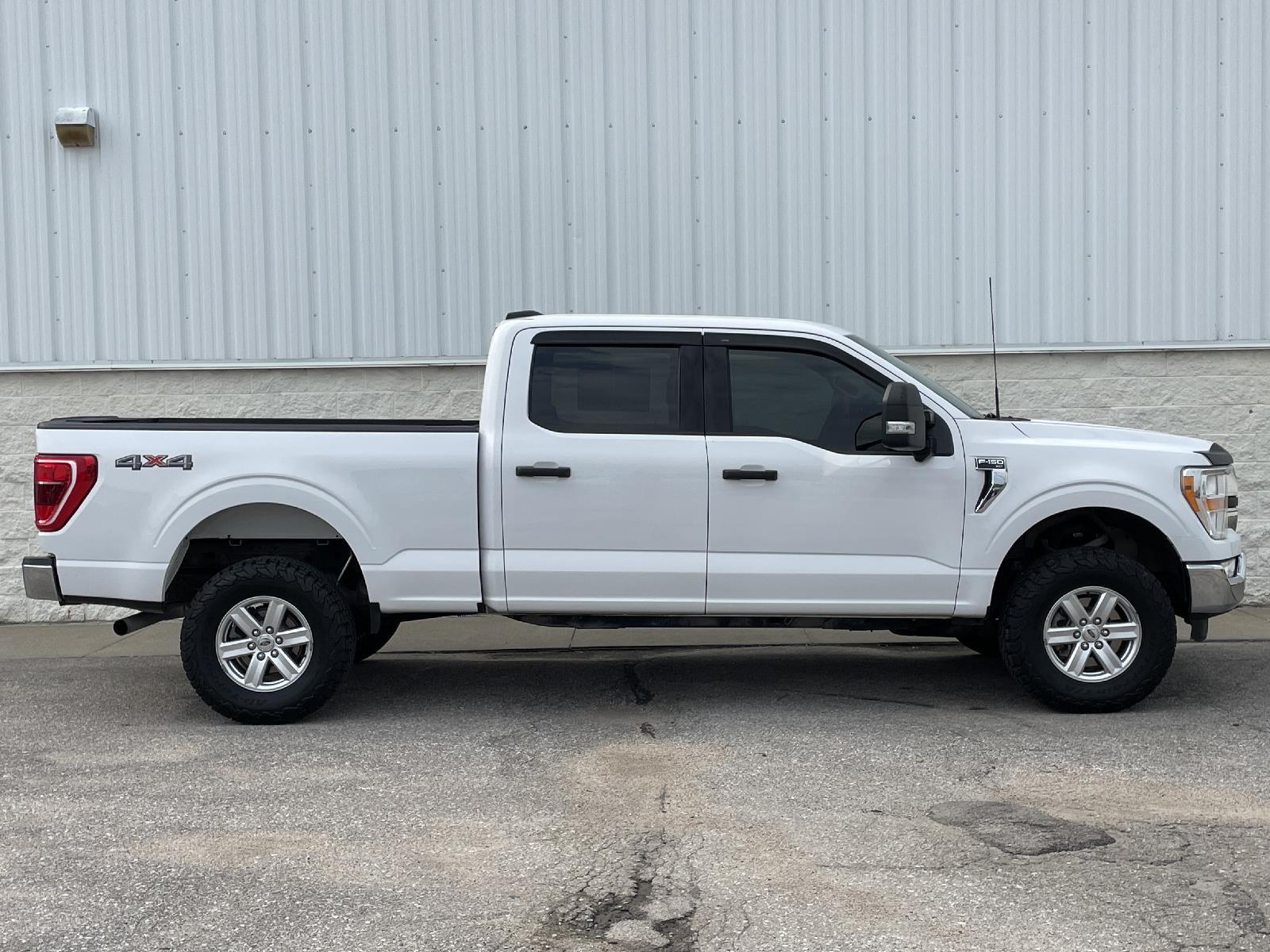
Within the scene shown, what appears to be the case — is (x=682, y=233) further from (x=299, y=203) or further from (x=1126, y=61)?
(x=1126, y=61)

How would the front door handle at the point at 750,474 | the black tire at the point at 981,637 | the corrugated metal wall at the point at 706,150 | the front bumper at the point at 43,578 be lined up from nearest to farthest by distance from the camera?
the front door handle at the point at 750,474, the front bumper at the point at 43,578, the black tire at the point at 981,637, the corrugated metal wall at the point at 706,150

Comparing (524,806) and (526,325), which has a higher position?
(526,325)

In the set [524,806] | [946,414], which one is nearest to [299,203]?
[946,414]

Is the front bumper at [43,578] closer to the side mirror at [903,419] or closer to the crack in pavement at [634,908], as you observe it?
the crack in pavement at [634,908]

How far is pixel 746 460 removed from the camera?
6.64 m

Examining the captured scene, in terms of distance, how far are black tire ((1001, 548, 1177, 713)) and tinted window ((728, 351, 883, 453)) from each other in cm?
119

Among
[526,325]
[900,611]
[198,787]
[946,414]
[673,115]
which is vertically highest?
[673,115]

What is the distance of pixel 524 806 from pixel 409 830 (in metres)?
0.50

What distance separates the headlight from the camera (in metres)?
6.69

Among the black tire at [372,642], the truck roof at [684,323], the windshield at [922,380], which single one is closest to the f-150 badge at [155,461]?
the black tire at [372,642]

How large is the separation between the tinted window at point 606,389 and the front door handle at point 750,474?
14.3 inches

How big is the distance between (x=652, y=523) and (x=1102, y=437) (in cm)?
235

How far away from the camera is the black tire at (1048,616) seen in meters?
6.61

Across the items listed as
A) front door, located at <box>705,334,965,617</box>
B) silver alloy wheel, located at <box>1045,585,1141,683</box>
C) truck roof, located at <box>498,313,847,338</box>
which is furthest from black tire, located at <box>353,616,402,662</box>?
silver alloy wheel, located at <box>1045,585,1141,683</box>
